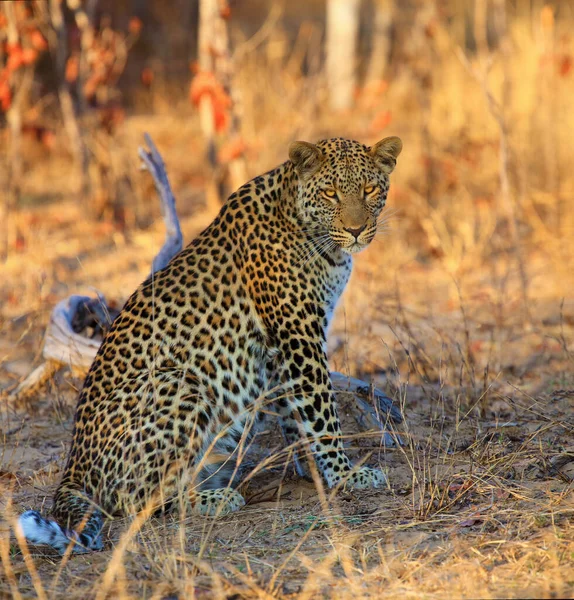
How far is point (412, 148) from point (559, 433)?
28.1 ft

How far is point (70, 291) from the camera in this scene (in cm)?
1020

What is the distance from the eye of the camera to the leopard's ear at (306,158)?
17.2 feet

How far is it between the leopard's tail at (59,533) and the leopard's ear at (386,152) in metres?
2.56

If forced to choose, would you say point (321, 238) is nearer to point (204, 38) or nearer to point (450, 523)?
point (450, 523)

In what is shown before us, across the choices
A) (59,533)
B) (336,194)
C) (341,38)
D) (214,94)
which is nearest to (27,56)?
(214,94)

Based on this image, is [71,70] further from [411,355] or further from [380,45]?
[380,45]

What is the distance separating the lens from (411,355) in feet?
25.6

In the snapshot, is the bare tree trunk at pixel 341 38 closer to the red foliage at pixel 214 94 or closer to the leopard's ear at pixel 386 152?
the red foliage at pixel 214 94

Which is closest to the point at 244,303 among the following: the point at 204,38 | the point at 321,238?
the point at 321,238

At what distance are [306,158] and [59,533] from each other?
7.99 feet

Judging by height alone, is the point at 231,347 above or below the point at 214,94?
below

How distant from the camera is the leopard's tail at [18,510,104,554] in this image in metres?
4.22

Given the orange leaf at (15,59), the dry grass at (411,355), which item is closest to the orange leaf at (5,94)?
the orange leaf at (15,59)

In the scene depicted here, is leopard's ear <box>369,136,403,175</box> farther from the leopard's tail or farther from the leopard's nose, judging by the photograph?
the leopard's tail
